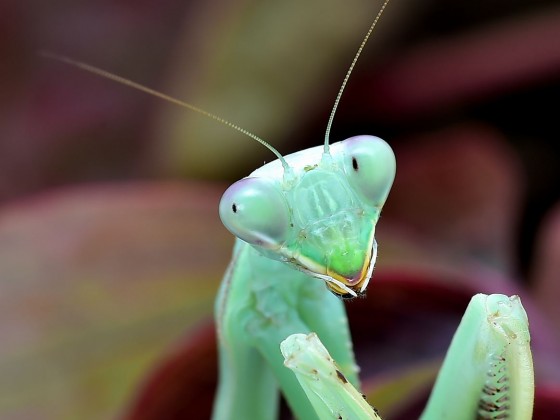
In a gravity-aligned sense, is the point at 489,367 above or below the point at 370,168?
below

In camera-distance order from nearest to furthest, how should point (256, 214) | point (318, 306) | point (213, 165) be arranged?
point (256, 214), point (318, 306), point (213, 165)

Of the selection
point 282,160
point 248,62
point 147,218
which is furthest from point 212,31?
point 282,160

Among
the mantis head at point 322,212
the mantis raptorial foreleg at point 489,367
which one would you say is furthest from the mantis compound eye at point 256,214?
the mantis raptorial foreleg at point 489,367

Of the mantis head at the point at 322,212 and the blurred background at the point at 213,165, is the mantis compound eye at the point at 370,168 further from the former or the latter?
the blurred background at the point at 213,165

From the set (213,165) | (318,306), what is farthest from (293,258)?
(213,165)

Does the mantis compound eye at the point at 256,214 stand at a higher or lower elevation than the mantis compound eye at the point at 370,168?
lower

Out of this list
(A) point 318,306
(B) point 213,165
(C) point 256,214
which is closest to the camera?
(C) point 256,214

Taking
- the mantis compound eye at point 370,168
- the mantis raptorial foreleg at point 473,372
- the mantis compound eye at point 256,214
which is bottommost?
the mantis raptorial foreleg at point 473,372

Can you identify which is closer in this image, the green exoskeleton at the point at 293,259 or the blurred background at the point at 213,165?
the green exoskeleton at the point at 293,259

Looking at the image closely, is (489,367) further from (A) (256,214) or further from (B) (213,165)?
(B) (213,165)
